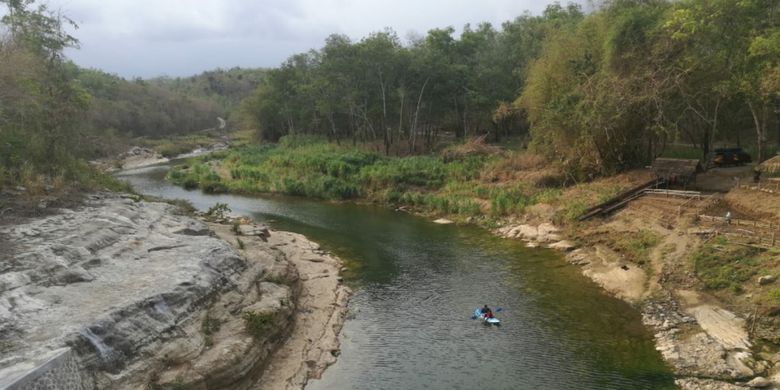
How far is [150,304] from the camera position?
49.5 ft

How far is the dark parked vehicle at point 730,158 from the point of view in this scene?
35594 mm

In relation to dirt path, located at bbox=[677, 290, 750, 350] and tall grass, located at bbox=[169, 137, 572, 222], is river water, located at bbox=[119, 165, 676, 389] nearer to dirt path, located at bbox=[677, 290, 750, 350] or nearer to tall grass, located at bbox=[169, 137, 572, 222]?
dirt path, located at bbox=[677, 290, 750, 350]

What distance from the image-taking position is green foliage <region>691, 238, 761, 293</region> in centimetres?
1923

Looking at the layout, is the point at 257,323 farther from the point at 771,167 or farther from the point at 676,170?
the point at 676,170

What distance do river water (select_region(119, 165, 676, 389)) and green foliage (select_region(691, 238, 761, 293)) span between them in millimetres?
3342

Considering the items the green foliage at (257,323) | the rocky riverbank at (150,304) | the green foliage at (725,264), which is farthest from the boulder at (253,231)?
the green foliage at (725,264)

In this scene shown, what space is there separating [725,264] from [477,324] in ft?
32.1

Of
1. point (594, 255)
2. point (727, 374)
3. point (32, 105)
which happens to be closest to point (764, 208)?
point (594, 255)

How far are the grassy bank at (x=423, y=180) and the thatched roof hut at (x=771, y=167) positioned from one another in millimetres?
7271

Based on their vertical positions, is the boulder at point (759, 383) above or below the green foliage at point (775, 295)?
below

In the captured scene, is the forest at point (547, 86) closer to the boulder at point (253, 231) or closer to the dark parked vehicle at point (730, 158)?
the dark parked vehicle at point (730, 158)

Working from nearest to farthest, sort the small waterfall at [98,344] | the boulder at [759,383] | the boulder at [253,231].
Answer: the small waterfall at [98,344]
the boulder at [759,383]
the boulder at [253,231]

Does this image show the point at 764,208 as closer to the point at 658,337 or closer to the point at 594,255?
the point at 594,255

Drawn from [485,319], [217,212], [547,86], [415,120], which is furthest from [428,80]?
[485,319]
